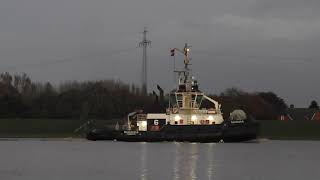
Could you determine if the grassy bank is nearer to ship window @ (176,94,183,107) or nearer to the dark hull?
the dark hull

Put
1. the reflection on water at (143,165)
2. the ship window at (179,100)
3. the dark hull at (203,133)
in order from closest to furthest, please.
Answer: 1. the reflection on water at (143,165)
2. the dark hull at (203,133)
3. the ship window at (179,100)

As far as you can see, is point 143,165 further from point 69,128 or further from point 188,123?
point 69,128

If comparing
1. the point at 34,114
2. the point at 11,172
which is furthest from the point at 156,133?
the point at 34,114

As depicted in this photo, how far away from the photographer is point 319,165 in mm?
52469

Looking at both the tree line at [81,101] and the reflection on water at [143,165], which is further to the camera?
the tree line at [81,101]

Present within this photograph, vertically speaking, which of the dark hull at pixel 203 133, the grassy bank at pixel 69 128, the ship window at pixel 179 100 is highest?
the ship window at pixel 179 100

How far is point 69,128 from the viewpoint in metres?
121

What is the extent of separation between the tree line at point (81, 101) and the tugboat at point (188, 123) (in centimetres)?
3501

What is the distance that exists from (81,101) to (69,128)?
21341 millimetres

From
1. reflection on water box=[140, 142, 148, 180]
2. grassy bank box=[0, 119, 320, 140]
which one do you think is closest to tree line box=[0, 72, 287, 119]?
grassy bank box=[0, 119, 320, 140]

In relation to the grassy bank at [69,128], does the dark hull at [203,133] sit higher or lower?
lower

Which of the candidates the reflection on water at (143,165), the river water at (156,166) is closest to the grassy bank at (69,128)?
the reflection on water at (143,165)

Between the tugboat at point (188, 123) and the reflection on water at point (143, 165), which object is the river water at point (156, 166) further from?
the tugboat at point (188, 123)

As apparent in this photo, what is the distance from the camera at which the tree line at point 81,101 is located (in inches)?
5325
